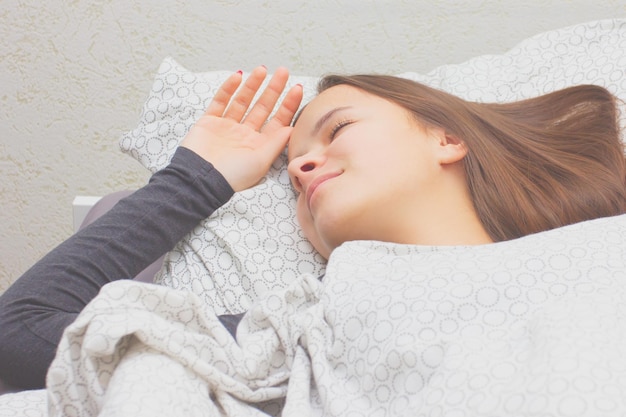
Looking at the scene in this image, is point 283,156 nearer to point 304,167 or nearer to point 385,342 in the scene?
point 304,167

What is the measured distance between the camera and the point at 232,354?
820 mm

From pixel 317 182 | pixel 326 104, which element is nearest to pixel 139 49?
pixel 326 104

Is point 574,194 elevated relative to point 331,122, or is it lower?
lower

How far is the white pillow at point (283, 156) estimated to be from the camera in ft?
3.50

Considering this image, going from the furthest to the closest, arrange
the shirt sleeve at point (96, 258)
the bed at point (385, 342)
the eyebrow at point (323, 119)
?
the eyebrow at point (323, 119), the shirt sleeve at point (96, 258), the bed at point (385, 342)

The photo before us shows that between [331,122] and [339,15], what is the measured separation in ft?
2.17

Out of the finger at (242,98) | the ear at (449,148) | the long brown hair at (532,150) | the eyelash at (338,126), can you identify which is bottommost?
the long brown hair at (532,150)

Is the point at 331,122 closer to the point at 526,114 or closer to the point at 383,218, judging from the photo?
the point at 383,218

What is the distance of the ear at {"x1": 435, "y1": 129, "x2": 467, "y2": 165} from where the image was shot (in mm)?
1031

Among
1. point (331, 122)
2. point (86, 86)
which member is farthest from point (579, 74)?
point (86, 86)

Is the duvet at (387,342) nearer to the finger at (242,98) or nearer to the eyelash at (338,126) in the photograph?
the eyelash at (338,126)

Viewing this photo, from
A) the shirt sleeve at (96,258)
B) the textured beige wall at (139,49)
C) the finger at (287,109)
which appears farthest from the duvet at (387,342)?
the textured beige wall at (139,49)

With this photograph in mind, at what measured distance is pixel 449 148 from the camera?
3.42ft

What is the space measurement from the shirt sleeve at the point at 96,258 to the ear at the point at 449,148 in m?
0.28
